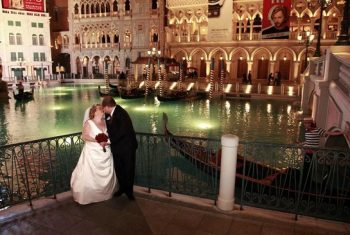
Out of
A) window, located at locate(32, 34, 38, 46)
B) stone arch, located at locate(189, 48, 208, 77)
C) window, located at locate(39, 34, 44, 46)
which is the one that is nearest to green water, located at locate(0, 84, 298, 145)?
stone arch, located at locate(189, 48, 208, 77)

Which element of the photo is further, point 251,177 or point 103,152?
point 251,177

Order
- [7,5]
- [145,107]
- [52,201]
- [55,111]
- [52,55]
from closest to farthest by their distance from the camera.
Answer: [52,201]
[55,111]
[145,107]
[7,5]
[52,55]

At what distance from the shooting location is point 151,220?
13.2ft

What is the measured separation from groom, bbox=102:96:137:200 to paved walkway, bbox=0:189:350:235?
35 cm

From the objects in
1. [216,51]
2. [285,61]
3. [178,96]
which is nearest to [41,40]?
[216,51]

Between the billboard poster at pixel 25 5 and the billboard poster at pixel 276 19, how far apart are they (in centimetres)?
3092

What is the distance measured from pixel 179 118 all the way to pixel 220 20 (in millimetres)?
17678

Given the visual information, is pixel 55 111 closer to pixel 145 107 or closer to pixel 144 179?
pixel 145 107

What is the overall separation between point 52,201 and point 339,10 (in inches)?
1272

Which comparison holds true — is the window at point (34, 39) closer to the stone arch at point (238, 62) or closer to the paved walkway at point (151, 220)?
the stone arch at point (238, 62)

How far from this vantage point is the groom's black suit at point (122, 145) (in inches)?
169

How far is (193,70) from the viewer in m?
36.2

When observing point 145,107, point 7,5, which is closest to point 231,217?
point 145,107

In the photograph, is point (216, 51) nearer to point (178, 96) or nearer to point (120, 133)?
point (178, 96)
